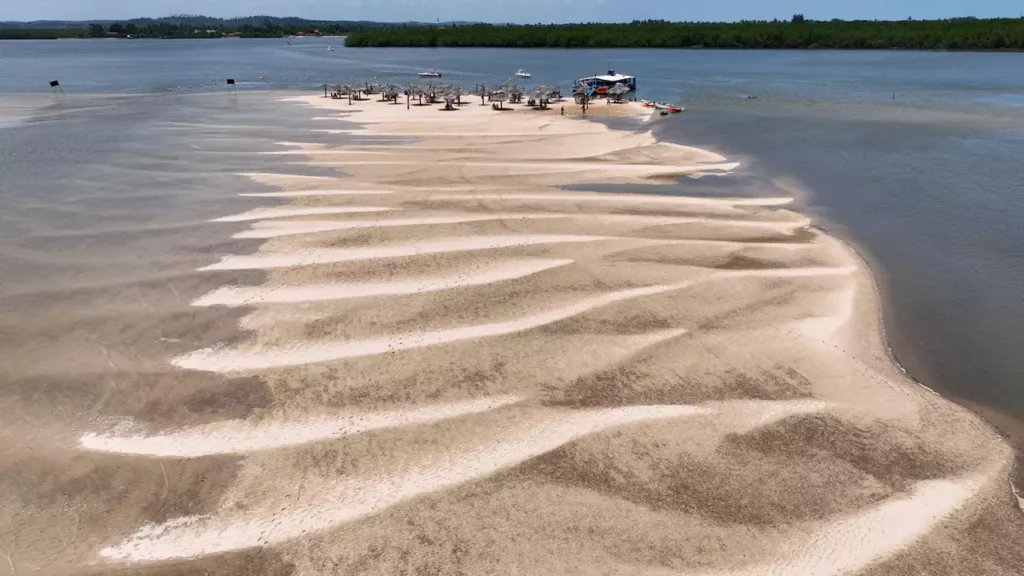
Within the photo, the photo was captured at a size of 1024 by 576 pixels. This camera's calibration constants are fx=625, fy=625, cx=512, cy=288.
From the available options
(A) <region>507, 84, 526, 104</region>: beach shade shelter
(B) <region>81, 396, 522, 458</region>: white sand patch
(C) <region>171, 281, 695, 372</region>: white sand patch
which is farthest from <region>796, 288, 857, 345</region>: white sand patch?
(A) <region>507, 84, 526, 104</region>: beach shade shelter

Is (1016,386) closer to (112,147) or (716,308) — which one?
(716,308)

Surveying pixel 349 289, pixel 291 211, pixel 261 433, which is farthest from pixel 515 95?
pixel 261 433

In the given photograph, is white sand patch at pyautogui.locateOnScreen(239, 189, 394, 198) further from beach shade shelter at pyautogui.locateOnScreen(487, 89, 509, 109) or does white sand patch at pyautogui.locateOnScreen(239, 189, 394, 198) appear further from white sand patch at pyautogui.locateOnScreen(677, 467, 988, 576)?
beach shade shelter at pyautogui.locateOnScreen(487, 89, 509, 109)

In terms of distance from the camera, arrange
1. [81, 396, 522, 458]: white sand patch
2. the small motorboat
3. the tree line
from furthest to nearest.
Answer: the tree line < the small motorboat < [81, 396, 522, 458]: white sand patch

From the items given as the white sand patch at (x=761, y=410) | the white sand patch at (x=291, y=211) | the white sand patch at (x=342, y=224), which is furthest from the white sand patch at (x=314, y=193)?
the white sand patch at (x=761, y=410)

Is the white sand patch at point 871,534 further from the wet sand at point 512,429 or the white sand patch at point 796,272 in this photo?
the white sand patch at point 796,272

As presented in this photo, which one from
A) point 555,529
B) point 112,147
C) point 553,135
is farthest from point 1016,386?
point 112,147

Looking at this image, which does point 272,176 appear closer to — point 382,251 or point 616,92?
point 382,251
